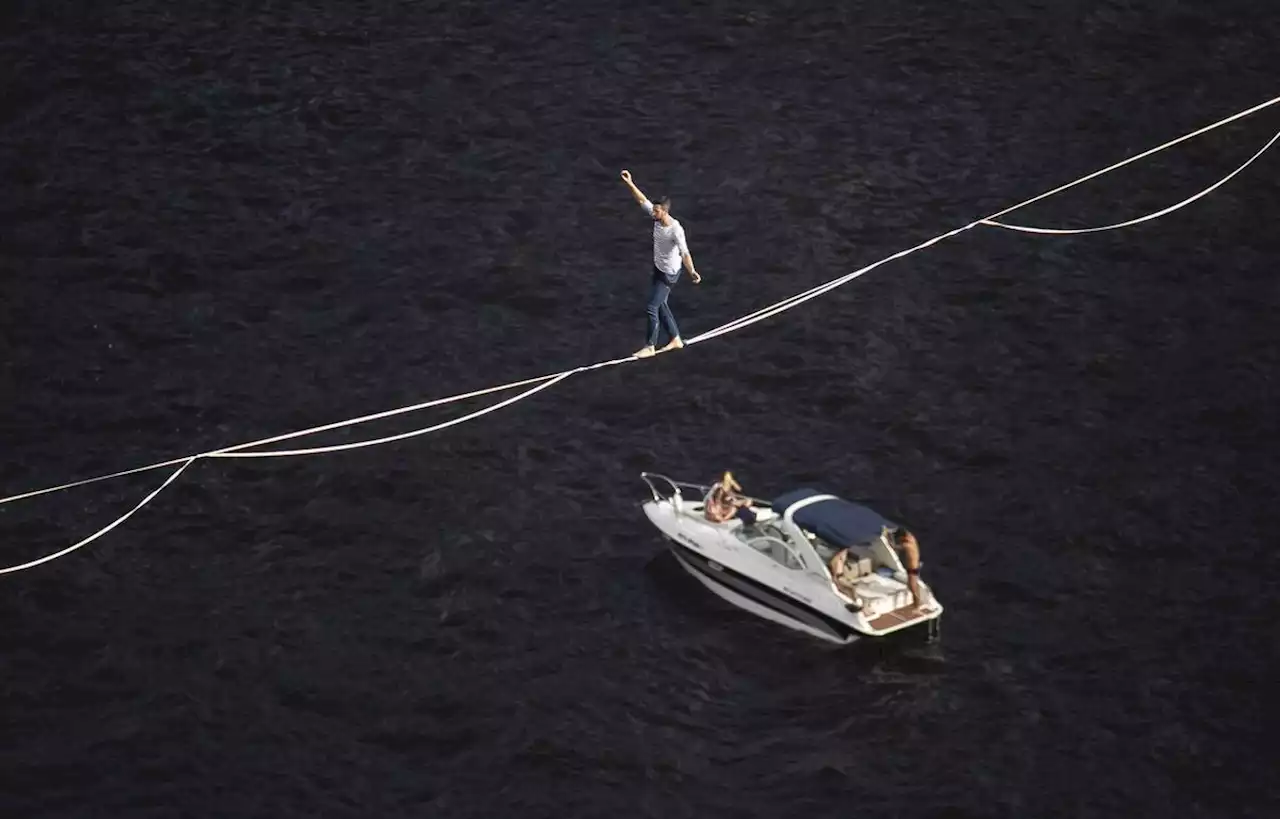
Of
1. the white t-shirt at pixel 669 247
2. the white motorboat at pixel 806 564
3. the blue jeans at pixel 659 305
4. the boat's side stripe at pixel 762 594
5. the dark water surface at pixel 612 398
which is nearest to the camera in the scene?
the dark water surface at pixel 612 398

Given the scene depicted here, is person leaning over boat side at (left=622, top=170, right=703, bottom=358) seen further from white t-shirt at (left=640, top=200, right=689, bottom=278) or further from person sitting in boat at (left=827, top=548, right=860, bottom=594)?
person sitting in boat at (left=827, top=548, right=860, bottom=594)

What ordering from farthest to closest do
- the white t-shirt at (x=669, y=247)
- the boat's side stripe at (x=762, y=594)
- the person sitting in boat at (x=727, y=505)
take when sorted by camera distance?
the white t-shirt at (x=669, y=247), the person sitting in boat at (x=727, y=505), the boat's side stripe at (x=762, y=594)

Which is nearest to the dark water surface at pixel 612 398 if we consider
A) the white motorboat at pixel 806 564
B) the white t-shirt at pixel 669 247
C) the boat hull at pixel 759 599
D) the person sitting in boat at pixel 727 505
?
the boat hull at pixel 759 599

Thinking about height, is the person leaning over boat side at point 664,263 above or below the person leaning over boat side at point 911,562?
above

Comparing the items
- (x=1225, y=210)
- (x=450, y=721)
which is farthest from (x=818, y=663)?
(x=1225, y=210)

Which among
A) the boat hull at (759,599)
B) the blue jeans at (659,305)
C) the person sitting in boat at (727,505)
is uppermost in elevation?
the blue jeans at (659,305)

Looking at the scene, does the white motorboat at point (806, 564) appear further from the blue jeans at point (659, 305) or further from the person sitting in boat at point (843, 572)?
the blue jeans at point (659, 305)

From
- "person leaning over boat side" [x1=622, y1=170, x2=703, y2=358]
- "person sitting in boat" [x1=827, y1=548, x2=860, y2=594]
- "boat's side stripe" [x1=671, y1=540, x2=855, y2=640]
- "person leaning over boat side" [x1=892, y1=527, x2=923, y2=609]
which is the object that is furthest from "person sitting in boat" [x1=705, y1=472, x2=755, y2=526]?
"person leaning over boat side" [x1=622, y1=170, x2=703, y2=358]
